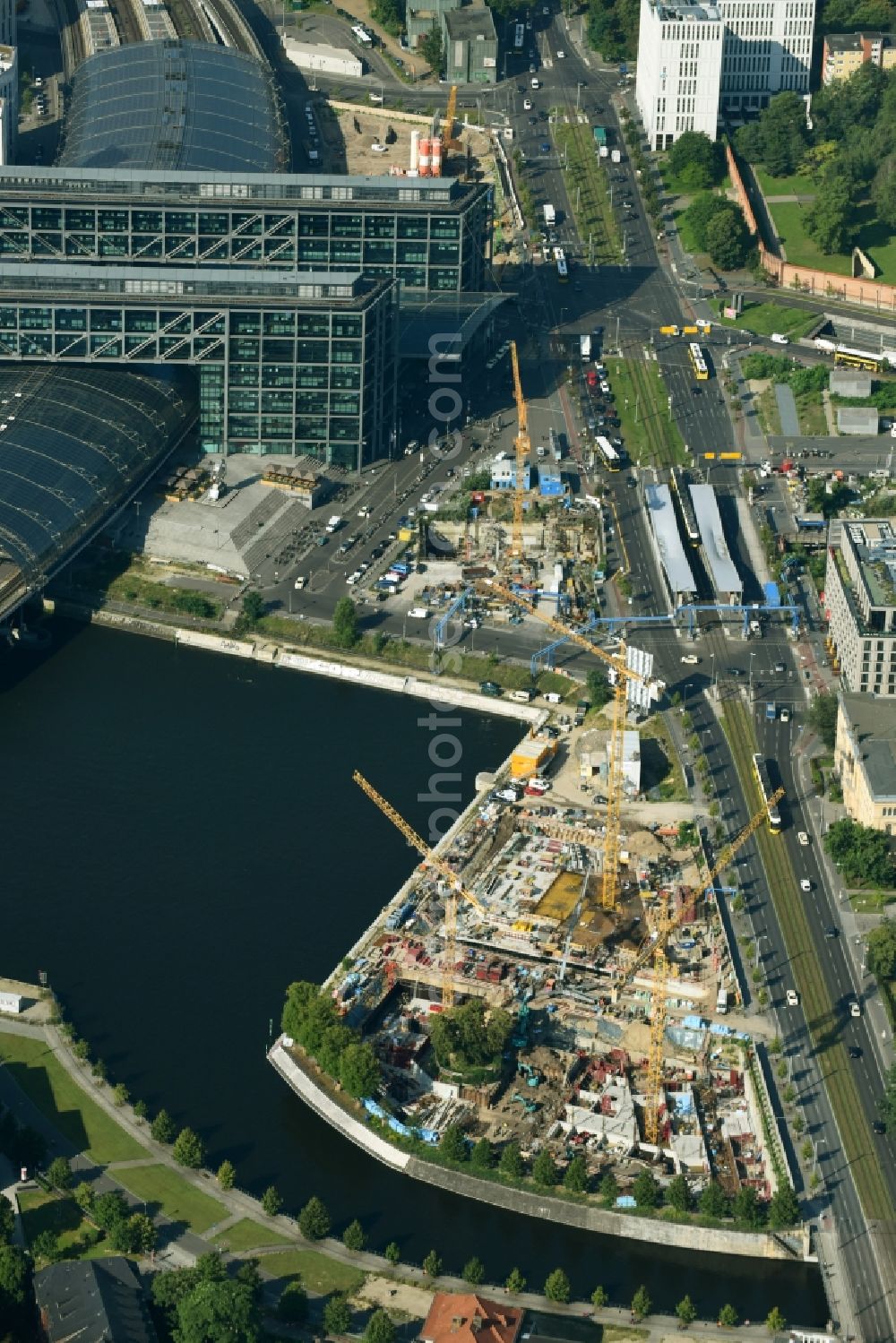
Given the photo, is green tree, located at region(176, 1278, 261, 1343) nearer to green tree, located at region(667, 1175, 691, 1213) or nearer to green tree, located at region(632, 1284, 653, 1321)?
green tree, located at region(632, 1284, 653, 1321)

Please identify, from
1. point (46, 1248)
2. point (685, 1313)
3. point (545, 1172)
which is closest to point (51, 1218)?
point (46, 1248)

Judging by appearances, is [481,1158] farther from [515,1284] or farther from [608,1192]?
[515,1284]

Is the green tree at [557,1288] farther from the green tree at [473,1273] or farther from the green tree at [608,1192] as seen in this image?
the green tree at [608,1192]

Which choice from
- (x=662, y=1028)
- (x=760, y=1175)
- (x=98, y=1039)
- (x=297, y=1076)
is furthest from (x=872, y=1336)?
(x=98, y=1039)

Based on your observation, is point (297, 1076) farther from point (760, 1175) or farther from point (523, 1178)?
point (760, 1175)

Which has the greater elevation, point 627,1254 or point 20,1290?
point 627,1254
